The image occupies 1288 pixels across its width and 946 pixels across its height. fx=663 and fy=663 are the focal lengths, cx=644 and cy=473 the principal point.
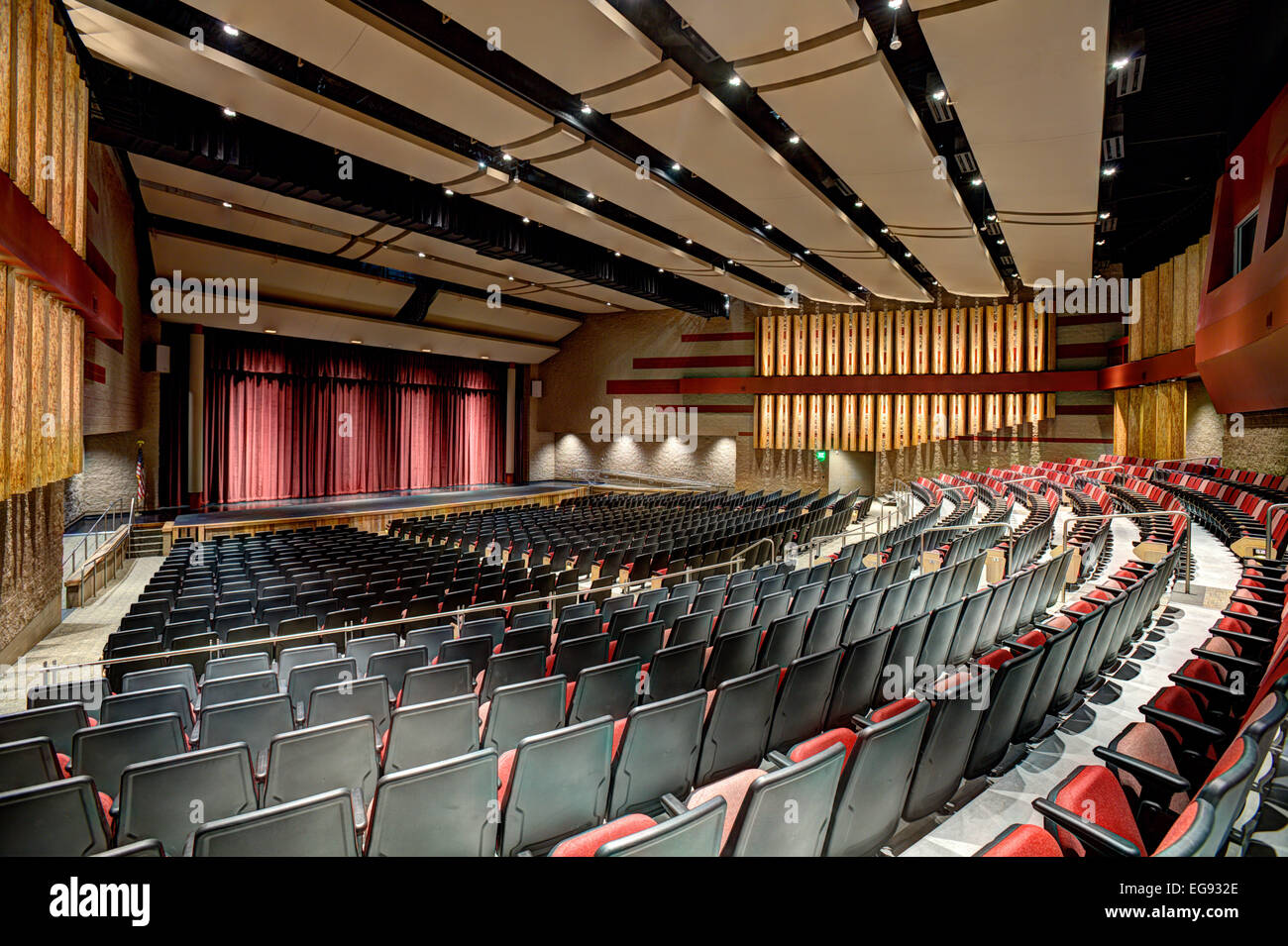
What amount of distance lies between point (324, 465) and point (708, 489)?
11.1 m

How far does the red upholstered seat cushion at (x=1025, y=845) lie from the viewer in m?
1.53

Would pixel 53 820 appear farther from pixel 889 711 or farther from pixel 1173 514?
pixel 1173 514

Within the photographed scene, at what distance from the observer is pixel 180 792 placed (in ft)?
7.48

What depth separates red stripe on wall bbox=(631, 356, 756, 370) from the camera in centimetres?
2011

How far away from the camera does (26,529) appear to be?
6.91 metres

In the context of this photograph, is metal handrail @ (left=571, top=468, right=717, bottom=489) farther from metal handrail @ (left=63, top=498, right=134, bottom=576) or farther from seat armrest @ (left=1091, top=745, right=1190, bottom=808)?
seat armrest @ (left=1091, top=745, right=1190, bottom=808)

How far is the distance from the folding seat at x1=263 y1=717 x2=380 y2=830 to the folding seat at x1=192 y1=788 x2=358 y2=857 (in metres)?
0.65

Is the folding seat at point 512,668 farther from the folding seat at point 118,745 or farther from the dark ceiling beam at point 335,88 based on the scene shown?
the dark ceiling beam at point 335,88

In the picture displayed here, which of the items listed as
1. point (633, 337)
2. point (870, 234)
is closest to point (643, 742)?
point (870, 234)

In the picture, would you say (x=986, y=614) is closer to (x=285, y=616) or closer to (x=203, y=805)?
(x=203, y=805)

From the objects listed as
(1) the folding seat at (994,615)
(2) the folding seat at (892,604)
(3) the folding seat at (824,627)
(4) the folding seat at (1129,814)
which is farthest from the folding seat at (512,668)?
(1) the folding seat at (994,615)

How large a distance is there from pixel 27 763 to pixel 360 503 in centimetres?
1539

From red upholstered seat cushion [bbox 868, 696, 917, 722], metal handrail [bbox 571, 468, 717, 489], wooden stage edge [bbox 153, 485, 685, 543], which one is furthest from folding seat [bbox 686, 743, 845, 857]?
metal handrail [bbox 571, 468, 717, 489]

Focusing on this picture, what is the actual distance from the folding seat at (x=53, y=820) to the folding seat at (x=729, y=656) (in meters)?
2.72
